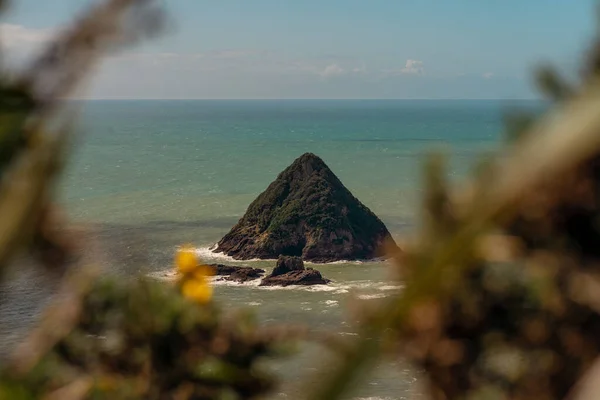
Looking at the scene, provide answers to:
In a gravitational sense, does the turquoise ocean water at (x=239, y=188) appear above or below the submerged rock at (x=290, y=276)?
above

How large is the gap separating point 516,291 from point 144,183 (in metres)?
52.7

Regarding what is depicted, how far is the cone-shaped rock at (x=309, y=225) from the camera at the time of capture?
96.6 ft

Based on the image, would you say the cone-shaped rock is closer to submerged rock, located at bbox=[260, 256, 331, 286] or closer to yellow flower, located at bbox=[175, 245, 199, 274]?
submerged rock, located at bbox=[260, 256, 331, 286]

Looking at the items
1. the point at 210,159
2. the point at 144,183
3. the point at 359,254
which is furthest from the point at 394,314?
the point at 210,159

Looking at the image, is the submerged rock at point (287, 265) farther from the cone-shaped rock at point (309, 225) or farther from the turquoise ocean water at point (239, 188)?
the cone-shaped rock at point (309, 225)

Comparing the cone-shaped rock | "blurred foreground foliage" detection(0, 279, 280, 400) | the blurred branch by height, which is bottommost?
the cone-shaped rock

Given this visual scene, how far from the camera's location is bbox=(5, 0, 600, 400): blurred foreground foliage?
0.18 m

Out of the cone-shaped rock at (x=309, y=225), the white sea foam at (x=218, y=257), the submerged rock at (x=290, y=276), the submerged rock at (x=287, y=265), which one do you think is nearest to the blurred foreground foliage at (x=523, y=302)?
the submerged rock at (x=290, y=276)

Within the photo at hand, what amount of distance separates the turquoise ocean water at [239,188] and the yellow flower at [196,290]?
6 cm

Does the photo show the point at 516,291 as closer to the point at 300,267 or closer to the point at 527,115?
the point at 527,115

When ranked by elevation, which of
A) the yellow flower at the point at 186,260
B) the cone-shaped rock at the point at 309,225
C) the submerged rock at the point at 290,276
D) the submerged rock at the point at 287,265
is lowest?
the submerged rock at the point at 290,276

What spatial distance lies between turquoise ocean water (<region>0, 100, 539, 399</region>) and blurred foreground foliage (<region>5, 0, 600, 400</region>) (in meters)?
0.04

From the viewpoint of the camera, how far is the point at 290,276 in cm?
2595

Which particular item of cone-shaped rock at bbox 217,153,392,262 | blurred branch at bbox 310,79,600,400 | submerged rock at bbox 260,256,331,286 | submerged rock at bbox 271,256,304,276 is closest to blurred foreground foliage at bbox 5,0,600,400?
blurred branch at bbox 310,79,600,400
